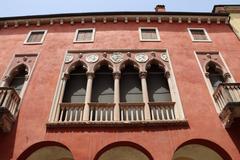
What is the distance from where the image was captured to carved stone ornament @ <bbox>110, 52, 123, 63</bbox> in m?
11.1

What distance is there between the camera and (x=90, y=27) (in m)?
13.4

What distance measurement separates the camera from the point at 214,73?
36.3ft

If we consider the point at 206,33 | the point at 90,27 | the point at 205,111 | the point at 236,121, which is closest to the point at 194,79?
the point at 205,111

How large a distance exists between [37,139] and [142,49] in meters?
6.02

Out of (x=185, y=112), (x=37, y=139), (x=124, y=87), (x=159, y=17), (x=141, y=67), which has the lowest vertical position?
(x=37, y=139)

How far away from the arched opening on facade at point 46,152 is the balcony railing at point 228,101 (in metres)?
5.20

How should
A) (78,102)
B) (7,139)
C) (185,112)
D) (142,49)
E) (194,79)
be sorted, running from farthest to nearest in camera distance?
(142,49) → (194,79) → (78,102) → (185,112) → (7,139)

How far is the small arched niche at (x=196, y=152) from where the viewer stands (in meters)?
8.59

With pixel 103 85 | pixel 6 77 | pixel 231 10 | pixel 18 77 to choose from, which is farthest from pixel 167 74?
pixel 231 10

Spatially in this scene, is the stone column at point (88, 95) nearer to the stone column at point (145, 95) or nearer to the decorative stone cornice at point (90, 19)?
the stone column at point (145, 95)

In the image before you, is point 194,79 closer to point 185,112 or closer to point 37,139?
point 185,112

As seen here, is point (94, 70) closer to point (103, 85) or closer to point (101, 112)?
point (103, 85)

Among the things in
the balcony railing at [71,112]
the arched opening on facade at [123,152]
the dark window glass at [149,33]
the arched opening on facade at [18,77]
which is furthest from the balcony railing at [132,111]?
the dark window glass at [149,33]

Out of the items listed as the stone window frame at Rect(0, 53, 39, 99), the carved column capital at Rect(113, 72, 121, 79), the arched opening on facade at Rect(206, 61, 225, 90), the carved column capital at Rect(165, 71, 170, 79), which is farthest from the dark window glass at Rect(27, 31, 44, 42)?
the arched opening on facade at Rect(206, 61, 225, 90)
